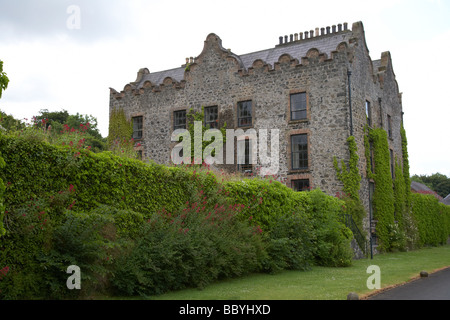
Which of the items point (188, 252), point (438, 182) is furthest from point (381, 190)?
point (438, 182)

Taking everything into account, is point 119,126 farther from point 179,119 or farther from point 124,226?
point 124,226

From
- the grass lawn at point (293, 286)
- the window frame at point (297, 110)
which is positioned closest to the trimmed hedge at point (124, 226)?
the grass lawn at point (293, 286)

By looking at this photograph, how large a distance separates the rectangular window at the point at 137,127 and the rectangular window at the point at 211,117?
530cm

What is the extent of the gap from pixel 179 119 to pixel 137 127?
3508 mm

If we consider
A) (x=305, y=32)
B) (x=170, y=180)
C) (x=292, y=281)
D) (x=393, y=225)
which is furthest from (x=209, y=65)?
(x=292, y=281)

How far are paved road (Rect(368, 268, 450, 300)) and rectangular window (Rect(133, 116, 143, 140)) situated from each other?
21309 millimetres

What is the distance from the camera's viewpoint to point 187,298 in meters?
8.75

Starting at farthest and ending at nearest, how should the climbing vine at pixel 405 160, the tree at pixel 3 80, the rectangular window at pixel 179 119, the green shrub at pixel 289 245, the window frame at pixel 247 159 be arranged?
the climbing vine at pixel 405 160 → the rectangular window at pixel 179 119 → the window frame at pixel 247 159 → the green shrub at pixel 289 245 → the tree at pixel 3 80

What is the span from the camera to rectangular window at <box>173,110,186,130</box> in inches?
1101

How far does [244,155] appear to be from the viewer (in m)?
25.4

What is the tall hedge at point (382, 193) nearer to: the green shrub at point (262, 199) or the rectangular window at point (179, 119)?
the green shrub at point (262, 199)

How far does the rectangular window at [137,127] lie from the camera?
29609 millimetres

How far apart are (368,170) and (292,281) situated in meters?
15.4

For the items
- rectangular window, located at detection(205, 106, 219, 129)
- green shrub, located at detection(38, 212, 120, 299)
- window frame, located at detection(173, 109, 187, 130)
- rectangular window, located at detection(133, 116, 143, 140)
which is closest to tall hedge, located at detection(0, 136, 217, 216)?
green shrub, located at detection(38, 212, 120, 299)
